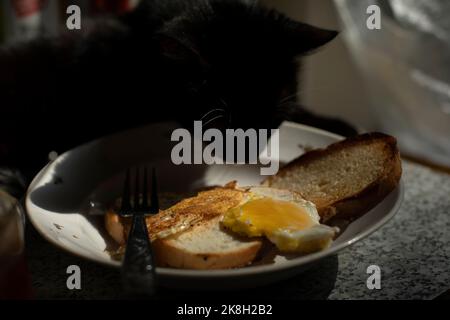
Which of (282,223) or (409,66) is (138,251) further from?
(409,66)

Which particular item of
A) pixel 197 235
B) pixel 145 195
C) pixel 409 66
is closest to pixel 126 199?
pixel 145 195

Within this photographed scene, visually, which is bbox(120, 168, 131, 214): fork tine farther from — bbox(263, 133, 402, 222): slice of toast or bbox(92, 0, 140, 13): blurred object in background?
bbox(92, 0, 140, 13): blurred object in background

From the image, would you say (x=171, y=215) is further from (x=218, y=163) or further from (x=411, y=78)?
(x=411, y=78)

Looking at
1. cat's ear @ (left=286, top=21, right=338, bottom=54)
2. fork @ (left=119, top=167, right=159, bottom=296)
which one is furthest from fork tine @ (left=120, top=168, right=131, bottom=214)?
cat's ear @ (left=286, top=21, right=338, bottom=54)

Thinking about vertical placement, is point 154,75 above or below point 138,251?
above

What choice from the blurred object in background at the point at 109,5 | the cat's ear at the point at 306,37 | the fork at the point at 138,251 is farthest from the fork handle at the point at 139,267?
the blurred object in background at the point at 109,5
